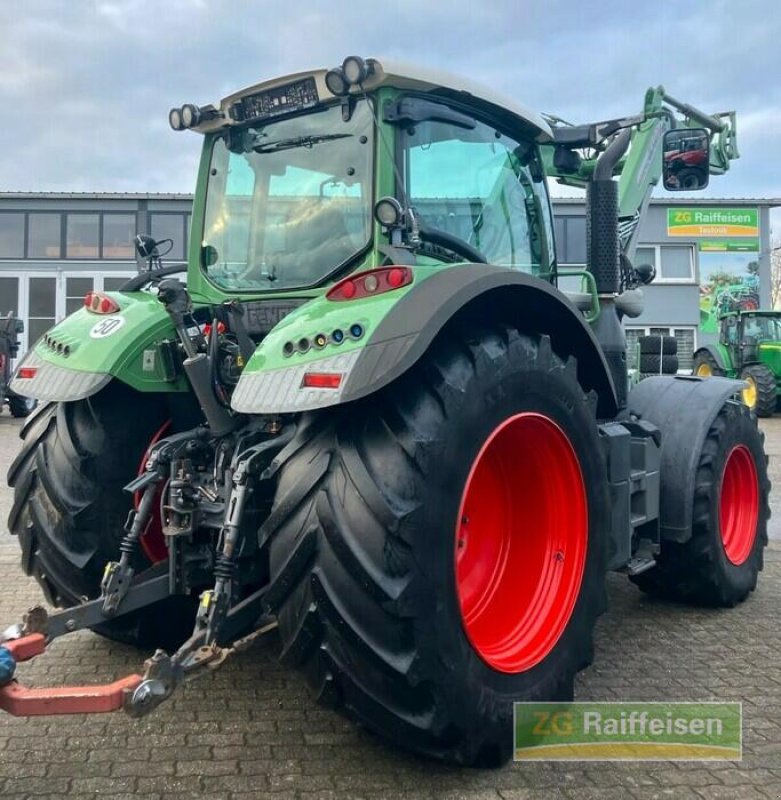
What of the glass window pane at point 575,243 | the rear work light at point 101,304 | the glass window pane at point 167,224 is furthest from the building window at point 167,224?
the rear work light at point 101,304

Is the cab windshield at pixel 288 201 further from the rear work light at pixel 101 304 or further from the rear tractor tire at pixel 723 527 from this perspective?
the rear tractor tire at pixel 723 527

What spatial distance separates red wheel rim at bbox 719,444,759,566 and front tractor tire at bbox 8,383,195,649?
323 centimetres

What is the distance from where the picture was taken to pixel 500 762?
9.43ft

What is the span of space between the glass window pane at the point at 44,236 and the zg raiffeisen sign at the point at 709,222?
19.8 metres

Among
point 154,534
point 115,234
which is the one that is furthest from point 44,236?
point 154,534

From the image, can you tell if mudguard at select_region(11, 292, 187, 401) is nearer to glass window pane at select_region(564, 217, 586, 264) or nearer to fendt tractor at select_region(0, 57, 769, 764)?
fendt tractor at select_region(0, 57, 769, 764)

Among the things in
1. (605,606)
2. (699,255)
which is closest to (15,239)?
(699,255)

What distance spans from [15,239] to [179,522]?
27104 millimetres

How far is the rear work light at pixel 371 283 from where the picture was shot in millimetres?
2822

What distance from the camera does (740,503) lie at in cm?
524

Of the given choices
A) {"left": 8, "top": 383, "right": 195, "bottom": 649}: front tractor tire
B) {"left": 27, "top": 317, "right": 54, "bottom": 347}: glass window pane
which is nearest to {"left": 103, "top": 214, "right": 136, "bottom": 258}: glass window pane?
{"left": 27, "top": 317, "right": 54, "bottom": 347}: glass window pane

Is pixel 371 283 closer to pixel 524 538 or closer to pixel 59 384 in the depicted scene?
pixel 524 538

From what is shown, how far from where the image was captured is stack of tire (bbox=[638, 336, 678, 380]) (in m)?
6.17

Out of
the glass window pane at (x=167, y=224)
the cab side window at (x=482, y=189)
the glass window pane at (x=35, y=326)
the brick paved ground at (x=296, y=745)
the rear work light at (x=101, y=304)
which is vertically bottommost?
the brick paved ground at (x=296, y=745)
